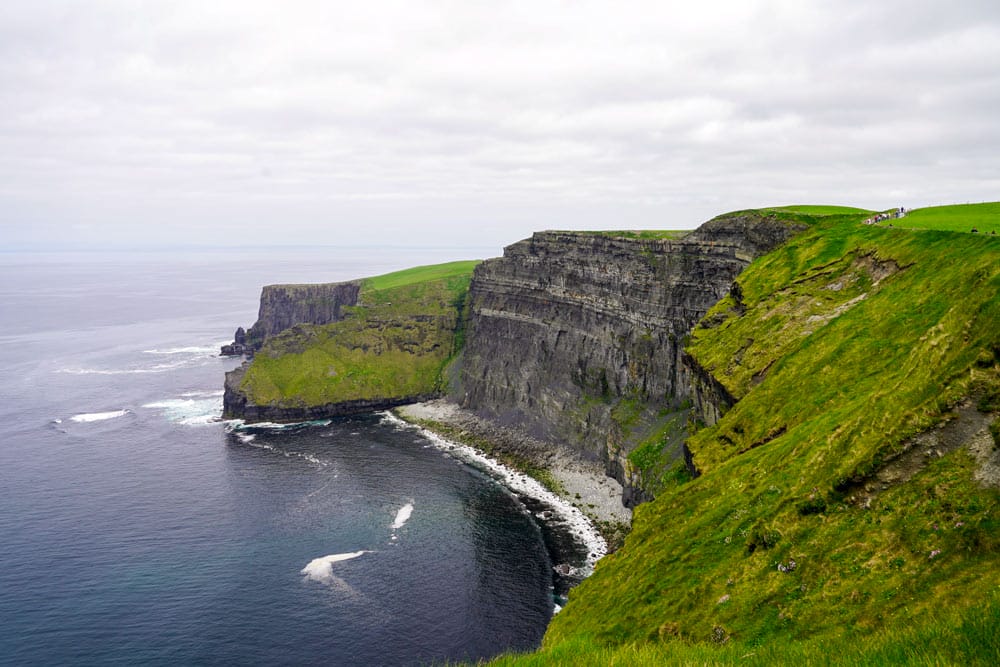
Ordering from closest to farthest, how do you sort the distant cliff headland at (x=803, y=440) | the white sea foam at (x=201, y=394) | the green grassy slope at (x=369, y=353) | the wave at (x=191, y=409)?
the distant cliff headland at (x=803, y=440) < the wave at (x=191, y=409) < the green grassy slope at (x=369, y=353) < the white sea foam at (x=201, y=394)

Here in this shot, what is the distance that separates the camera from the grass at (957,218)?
181 ft

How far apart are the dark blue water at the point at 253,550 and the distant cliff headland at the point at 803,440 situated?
2700 cm

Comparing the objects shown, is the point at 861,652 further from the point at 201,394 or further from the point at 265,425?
the point at 201,394

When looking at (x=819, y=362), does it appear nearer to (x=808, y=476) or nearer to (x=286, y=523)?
(x=808, y=476)

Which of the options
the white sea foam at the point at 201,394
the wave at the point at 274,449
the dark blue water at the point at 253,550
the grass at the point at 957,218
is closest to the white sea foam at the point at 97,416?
the dark blue water at the point at 253,550

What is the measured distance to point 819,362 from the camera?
45.7 metres

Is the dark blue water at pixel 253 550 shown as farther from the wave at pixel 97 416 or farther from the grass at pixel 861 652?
the grass at pixel 861 652

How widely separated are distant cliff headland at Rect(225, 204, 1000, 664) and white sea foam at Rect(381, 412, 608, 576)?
9.42 metres

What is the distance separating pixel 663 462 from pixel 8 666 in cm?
8043

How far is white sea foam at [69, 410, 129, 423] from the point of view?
138000mm

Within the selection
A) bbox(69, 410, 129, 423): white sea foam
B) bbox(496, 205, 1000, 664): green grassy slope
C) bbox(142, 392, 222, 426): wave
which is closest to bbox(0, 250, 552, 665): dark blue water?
bbox(69, 410, 129, 423): white sea foam

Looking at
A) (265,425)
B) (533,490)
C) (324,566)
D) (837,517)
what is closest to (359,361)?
(265,425)

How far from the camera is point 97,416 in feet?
463

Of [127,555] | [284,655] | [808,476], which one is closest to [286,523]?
[127,555]
